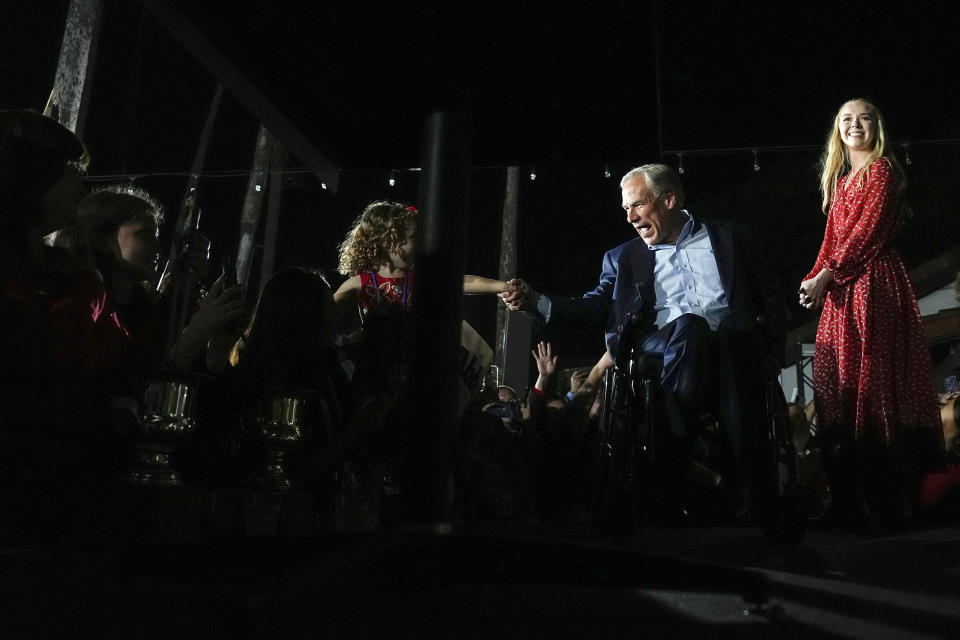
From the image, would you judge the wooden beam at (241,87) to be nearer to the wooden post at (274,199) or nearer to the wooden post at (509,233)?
the wooden post at (274,199)

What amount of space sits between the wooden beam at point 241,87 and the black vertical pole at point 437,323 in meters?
0.37

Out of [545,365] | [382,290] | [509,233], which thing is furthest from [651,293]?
[509,233]

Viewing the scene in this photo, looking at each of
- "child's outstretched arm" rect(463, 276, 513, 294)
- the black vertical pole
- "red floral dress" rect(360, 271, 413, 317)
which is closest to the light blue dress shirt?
"child's outstretched arm" rect(463, 276, 513, 294)

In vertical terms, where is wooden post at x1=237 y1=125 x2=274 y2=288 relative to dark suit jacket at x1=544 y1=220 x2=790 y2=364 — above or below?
above

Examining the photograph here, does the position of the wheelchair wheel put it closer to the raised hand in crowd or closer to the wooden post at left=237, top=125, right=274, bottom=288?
the raised hand in crowd

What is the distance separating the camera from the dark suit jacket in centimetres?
262

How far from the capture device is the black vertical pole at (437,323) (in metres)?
1.14

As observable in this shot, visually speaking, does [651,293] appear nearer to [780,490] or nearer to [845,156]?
[780,490]

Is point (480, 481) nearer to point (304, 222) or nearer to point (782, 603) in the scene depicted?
point (782, 603)

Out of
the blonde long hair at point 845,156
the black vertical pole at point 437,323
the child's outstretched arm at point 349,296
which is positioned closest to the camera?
the black vertical pole at point 437,323

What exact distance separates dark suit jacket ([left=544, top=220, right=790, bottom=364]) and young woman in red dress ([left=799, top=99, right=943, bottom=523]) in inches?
25.0

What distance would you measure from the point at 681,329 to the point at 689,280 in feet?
1.20

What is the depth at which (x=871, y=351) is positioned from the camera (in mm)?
3293

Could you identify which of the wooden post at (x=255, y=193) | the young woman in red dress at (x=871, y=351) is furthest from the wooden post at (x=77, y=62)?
the young woman in red dress at (x=871, y=351)
